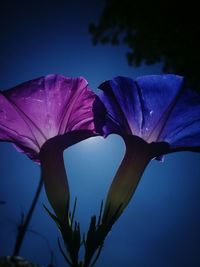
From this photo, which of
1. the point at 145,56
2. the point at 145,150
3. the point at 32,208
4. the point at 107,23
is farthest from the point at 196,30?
the point at 145,150

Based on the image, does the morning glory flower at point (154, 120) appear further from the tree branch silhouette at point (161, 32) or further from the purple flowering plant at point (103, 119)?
the tree branch silhouette at point (161, 32)

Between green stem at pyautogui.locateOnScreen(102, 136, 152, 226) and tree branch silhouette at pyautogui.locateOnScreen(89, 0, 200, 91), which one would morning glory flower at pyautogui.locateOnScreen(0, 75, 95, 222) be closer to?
green stem at pyautogui.locateOnScreen(102, 136, 152, 226)

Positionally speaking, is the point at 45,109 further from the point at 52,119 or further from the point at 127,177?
the point at 127,177

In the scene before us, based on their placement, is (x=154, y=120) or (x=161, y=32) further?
(x=161, y=32)

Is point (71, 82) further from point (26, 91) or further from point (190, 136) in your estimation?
point (190, 136)

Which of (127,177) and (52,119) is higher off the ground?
(52,119)

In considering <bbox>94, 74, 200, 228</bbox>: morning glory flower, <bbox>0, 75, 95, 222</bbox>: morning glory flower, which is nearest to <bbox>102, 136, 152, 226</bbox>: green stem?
<bbox>94, 74, 200, 228</bbox>: morning glory flower

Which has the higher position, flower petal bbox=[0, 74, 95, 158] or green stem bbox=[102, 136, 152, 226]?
flower petal bbox=[0, 74, 95, 158]

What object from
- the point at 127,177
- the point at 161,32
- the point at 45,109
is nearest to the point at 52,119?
the point at 45,109
